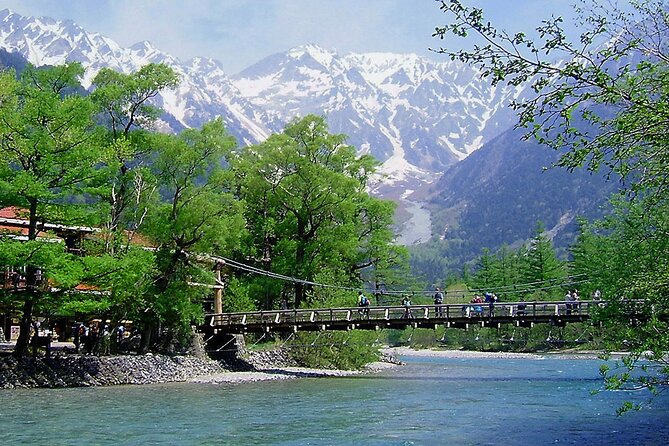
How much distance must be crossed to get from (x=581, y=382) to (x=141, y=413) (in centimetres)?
1883

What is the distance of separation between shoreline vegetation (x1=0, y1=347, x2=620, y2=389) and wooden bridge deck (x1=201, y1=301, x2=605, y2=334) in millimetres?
1947

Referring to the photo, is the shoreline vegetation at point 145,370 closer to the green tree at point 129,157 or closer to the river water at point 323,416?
the river water at point 323,416

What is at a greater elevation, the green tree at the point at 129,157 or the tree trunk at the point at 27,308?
the green tree at the point at 129,157

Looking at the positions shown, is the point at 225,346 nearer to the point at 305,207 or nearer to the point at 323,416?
the point at 305,207

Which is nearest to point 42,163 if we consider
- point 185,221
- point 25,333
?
point 25,333

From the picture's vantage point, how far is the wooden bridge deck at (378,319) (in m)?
32.3

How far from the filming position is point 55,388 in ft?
79.4

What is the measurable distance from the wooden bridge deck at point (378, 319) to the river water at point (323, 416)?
4.66m

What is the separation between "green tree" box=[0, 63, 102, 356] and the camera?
23.7m

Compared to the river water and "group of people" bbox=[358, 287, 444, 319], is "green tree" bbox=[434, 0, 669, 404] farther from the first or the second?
"group of people" bbox=[358, 287, 444, 319]

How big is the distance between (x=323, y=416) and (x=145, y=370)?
11768 mm

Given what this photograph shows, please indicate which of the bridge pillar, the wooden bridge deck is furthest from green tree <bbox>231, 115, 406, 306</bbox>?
the bridge pillar

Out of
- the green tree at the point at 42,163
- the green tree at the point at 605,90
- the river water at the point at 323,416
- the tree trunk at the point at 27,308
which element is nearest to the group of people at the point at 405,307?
the river water at the point at 323,416

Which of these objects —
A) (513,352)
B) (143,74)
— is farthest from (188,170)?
(513,352)
